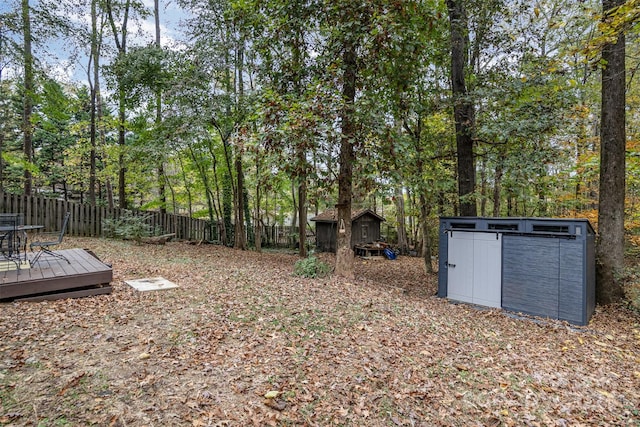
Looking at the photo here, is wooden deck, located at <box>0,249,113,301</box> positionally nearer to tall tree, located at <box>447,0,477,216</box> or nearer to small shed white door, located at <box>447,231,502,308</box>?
small shed white door, located at <box>447,231,502,308</box>

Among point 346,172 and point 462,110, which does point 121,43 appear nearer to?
point 346,172

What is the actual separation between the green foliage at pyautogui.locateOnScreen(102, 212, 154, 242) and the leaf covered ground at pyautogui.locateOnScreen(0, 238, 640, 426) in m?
5.96

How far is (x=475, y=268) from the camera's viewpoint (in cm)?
709

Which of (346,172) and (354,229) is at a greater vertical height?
(346,172)

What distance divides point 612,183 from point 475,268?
311 cm

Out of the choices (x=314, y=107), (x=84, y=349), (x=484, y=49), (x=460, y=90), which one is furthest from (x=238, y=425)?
(x=484, y=49)

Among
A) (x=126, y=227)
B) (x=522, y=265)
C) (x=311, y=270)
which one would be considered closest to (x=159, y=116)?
(x=126, y=227)

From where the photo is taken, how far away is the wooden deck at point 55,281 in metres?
4.16

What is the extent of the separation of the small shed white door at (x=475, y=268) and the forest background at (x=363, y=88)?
54.7 inches

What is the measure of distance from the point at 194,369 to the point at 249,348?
2.06 ft

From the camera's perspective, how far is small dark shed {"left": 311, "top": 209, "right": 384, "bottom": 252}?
624 inches

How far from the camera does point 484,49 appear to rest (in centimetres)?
895

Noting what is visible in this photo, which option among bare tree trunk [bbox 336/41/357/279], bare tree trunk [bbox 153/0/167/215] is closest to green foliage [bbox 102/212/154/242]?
bare tree trunk [bbox 153/0/167/215]

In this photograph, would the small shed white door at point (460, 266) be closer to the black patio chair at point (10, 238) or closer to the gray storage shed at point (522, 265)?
the gray storage shed at point (522, 265)
